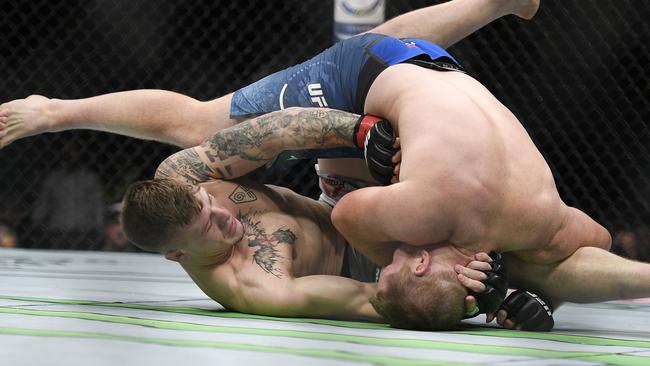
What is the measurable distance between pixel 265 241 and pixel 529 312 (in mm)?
549

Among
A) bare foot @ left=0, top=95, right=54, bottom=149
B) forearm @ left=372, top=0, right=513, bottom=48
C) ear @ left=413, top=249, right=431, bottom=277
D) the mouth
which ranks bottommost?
the mouth

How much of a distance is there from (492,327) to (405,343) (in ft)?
1.50

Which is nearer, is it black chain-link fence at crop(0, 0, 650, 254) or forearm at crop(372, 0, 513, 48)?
forearm at crop(372, 0, 513, 48)

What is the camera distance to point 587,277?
1.84 metres

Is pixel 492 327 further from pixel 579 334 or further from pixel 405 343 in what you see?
pixel 405 343

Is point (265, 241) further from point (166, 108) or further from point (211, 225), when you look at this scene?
point (166, 108)

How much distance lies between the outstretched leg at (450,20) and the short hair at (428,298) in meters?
0.95

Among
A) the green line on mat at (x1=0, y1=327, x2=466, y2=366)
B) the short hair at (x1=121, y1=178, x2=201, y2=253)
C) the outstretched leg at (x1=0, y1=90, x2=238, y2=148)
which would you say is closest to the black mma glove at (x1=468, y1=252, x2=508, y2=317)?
the green line on mat at (x1=0, y1=327, x2=466, y2=366)

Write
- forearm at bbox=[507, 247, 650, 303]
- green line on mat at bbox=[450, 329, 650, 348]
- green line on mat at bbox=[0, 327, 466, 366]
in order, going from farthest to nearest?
forearm at bbox=[507, 247, 650, 303], green line on mat at bbox=[450, 329, 650, 348], green line on mat at bbox=[0, 327, 466, 366]

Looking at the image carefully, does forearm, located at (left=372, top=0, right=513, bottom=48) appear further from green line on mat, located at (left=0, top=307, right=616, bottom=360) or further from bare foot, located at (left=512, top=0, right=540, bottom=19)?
green line on mat, located at (left=0, top=307, right=616, bottom=360)

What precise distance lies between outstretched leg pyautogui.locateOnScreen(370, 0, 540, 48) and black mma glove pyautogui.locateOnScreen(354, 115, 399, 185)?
2.17 feet

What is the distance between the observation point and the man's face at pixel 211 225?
1854 mm

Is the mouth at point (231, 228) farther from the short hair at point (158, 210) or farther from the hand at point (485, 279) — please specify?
the hand at point (485, 279)

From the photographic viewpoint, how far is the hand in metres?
1.69
